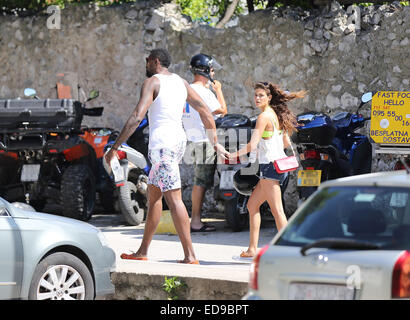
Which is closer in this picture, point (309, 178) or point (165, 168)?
point (165, 168)

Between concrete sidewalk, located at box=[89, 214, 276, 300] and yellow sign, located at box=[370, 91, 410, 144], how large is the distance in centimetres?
178

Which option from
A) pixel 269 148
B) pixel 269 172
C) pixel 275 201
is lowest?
pixel 275 201

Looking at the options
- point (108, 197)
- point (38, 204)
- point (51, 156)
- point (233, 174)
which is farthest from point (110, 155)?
point (38, 204)

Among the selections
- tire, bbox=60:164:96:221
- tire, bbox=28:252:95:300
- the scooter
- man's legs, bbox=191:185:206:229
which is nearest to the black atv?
tire, bbox=60:164:96:221

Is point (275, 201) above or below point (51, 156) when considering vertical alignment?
below

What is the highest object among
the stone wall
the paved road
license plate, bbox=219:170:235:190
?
the stone wall

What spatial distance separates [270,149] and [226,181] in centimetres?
210

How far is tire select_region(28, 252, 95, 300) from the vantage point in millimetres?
6793

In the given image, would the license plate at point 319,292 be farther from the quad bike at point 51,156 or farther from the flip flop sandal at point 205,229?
the quad bike at point 51,156

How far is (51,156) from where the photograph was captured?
11.6 m

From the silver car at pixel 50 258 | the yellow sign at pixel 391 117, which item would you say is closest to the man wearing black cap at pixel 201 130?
the yellow sign at pixel 391 117

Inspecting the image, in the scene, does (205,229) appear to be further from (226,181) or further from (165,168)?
(165,168)

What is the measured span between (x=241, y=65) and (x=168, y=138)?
4939 millimetres

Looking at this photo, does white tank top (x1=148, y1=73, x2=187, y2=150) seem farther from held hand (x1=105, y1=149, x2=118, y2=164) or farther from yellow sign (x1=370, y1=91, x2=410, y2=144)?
yellow sign (x1=370, y1=91, x2=410, y2=144)
